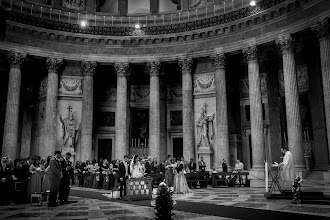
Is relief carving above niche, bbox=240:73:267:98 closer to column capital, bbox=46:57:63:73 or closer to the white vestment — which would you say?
the white vestment

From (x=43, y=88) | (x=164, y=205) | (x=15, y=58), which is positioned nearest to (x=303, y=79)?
(x=164, y=205)

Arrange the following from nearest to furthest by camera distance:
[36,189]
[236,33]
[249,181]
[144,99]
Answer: [36,189]
[249,181]
[236,33]
[144,99]

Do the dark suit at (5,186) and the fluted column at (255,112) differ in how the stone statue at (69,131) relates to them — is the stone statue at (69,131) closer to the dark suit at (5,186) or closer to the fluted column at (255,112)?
the dark suit at (5,186)

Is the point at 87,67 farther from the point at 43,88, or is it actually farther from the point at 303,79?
the point at 303,79

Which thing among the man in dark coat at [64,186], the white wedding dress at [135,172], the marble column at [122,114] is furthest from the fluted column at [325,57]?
the man in dark coat at [64,186]

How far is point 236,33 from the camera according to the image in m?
24.2

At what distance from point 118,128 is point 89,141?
2.40 meters

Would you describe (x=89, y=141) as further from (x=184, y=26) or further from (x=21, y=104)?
(x=184, y=26)

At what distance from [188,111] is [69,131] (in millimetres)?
9263

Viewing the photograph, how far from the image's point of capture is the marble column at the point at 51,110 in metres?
24.0

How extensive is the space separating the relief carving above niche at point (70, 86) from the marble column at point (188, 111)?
8.34 m

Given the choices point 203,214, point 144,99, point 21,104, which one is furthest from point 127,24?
point 203,214

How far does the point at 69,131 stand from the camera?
25141mm

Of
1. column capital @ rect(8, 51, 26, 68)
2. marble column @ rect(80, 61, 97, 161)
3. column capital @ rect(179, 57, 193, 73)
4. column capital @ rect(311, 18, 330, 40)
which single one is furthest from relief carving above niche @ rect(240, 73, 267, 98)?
column capital @ rect(8, 51, 26, 68)
